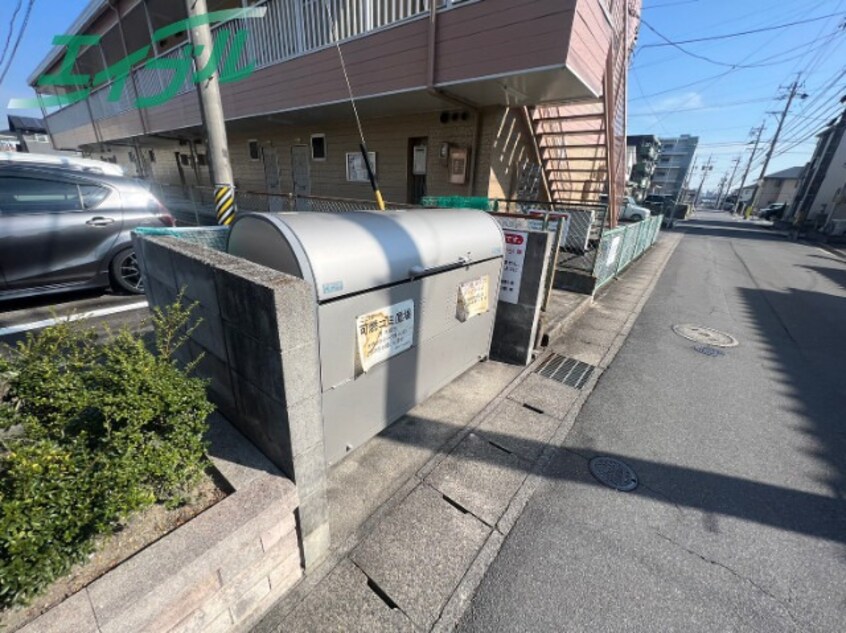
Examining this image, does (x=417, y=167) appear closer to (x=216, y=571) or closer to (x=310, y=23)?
(x=310, y=23)

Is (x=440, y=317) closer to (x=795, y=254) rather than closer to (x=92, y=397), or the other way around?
(x=92, y=397)

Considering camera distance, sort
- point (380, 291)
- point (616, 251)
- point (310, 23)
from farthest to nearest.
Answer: point (616, 251), point (310, 23), point (380, 291)

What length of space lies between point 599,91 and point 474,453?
6.48 metres

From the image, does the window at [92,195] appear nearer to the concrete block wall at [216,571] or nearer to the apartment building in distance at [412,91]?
the apartment building in distance at [412,91]

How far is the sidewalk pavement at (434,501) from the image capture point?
6.23 feet

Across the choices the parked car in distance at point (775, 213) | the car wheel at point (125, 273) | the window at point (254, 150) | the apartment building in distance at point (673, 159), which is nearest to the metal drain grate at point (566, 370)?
the car wheel at point (125, 273)

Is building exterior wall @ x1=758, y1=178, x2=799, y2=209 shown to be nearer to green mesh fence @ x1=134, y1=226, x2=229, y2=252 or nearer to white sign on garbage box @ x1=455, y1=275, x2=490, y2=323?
white sign on garbage box @ x1=455, y1=275, x2=490, y2=323

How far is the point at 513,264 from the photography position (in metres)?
4.06

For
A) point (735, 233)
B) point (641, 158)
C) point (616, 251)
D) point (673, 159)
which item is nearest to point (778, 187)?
point (673, 159)

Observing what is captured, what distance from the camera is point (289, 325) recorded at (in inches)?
63.8

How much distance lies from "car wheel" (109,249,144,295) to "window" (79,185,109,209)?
69 cm

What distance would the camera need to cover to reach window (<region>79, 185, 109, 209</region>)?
4746 mm

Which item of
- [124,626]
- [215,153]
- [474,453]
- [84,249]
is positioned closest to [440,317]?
[474,453]

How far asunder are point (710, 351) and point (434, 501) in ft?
16.3
